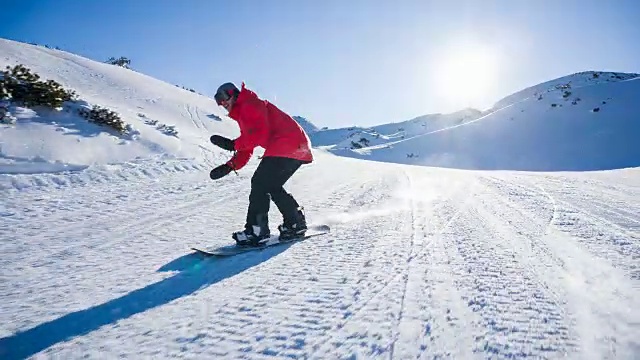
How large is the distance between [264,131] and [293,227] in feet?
3.41

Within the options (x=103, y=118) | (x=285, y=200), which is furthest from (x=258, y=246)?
(x=103, y=118)

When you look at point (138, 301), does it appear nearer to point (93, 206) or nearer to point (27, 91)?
point (93, 206)

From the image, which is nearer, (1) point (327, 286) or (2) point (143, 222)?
(1) point (327, 286)

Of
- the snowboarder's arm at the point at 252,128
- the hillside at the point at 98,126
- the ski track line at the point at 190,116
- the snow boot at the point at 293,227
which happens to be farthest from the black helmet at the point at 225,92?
the ski track line at the point at 190,116

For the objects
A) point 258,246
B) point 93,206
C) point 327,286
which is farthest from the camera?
point 93,206

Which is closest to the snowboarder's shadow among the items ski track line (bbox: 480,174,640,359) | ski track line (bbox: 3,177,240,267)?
ski track line (bbox: 3,177,240,267)

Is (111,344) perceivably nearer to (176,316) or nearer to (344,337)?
(176,316)

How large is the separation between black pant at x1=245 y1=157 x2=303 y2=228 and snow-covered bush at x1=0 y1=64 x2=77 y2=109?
713 centimetres

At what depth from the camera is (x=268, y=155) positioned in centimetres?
402

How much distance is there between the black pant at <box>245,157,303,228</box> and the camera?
3.87 metres

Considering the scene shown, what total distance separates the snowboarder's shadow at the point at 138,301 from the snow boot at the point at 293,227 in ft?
1.63

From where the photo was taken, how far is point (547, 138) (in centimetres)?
3169

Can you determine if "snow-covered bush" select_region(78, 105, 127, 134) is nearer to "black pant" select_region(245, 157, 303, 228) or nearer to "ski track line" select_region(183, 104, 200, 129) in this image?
"ski track line" select_region(183, 104, 200, 129)

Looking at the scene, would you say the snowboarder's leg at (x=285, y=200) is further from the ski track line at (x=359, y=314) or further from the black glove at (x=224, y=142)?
the ski track line at (x=359, y=314)
